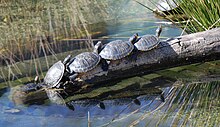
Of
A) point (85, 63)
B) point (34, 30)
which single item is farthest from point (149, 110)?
point (34, 30)

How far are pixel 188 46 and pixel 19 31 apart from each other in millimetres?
1790

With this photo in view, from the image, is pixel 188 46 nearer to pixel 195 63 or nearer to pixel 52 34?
pixel 195 63

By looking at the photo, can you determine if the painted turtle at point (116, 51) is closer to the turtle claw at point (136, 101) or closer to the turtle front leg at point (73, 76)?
the turtle front leg at point (73, 76)

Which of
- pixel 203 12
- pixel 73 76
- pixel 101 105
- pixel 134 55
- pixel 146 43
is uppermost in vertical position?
pixel 203 12

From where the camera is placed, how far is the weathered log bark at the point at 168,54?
3494 millimetres

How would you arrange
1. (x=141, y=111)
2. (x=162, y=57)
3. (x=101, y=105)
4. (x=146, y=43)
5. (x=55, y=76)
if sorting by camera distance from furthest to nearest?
(x=162, y=57) < (x=146, y=43) < (x=55, y=76) < (x=101, y=105) < (x=141, y=111)

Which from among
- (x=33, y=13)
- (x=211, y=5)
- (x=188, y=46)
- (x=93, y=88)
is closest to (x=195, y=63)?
(x=188, y=46)

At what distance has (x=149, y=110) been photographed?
2.83m

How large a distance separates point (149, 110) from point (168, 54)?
2.83ft

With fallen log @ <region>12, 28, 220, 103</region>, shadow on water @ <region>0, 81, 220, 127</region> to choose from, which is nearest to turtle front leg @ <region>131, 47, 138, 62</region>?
fallen log @ <region>12, 28, 220, 103</region>

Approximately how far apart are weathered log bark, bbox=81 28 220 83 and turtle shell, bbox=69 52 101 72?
0.50 ft

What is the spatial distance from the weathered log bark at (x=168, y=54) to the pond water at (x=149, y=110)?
144mm

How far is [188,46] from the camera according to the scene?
355cm

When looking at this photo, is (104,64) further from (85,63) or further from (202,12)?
(202,12)
